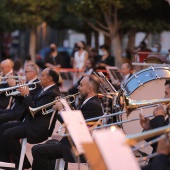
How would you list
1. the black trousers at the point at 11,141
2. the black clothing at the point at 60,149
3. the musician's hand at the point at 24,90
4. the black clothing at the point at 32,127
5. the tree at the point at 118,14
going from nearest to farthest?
the black clothing at the point at 60,149 → the black clothing at the point at 32,127 → the musician's hand at the point at 24,90 → the black trousers at the point at 11,141 → the tree at the point at 118,14

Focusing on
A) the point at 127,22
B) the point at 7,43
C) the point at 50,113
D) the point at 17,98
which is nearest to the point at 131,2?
the point at 127,22

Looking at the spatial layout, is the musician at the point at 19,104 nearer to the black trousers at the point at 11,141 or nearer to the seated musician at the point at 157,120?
the black trousers at the point at 11,141

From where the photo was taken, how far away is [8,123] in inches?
440

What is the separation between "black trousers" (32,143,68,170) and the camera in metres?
9.25

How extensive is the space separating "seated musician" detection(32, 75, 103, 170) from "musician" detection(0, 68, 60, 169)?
2.15 feet

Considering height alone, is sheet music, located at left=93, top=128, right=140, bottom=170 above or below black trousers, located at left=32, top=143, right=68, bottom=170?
above

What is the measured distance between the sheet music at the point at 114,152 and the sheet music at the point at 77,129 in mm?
803

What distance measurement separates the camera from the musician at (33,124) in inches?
404

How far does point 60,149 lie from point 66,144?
159 millimetres

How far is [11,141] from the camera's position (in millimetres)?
10656

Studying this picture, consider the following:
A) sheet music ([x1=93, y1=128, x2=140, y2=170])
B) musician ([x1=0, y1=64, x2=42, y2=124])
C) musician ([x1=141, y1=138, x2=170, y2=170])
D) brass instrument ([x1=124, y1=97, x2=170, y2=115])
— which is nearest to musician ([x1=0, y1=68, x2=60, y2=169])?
musician ([x1=0, y1=64, x2=42, y2=124])

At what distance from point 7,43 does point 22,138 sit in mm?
38313

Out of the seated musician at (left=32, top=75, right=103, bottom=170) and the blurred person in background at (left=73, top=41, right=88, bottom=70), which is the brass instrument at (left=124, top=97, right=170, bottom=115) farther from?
the blurred person in background at (left=73, top=41, right=88, bottom=70)

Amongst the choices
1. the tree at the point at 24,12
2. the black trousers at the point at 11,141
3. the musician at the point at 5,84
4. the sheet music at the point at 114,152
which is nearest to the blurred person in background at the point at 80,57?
the musician at the point at 5,84
